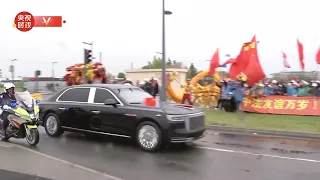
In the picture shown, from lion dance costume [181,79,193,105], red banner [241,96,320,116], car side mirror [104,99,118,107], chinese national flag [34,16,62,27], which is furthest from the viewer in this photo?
lion dance costume [181,79,193,105]

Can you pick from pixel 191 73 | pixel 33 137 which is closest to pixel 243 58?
pixel 33 137

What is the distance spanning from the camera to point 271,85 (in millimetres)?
21688

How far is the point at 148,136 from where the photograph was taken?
8.65 m

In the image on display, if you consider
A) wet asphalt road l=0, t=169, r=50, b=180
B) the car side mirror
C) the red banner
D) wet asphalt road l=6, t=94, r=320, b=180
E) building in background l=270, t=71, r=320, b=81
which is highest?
building in background l=270, t=71, r=320, b=81

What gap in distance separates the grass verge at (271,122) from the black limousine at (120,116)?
438 cm

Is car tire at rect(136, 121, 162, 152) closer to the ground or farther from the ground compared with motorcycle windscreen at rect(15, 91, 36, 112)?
closer to the ground

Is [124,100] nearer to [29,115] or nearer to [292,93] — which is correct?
[29,115]

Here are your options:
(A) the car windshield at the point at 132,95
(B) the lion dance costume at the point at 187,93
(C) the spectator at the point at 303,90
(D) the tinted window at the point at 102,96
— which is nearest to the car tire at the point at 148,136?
(A) the car windshield at the point at 132,95

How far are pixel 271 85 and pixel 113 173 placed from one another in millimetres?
16824

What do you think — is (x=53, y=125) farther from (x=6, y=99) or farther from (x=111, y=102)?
(x=111, y=102)

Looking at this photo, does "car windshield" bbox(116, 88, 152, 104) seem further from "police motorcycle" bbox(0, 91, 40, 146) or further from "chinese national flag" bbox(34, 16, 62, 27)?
"chinese national flag" bbox(34, 16, 62, 27)

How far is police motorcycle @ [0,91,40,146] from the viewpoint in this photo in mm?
8789

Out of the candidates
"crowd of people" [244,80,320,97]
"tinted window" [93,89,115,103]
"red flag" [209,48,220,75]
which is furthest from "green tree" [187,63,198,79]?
"tinted window" [93,89,115,103]

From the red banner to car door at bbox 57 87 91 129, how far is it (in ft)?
30.2
